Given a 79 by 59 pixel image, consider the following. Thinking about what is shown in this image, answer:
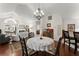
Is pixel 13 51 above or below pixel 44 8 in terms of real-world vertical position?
below

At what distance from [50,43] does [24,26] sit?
62 centimetres

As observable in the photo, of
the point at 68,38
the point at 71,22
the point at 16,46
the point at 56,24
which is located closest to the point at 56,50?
the point at 68,38

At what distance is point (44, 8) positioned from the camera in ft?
7.12

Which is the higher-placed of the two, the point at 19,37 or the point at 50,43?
the point at 19,37

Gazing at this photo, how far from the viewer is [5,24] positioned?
2129 mm

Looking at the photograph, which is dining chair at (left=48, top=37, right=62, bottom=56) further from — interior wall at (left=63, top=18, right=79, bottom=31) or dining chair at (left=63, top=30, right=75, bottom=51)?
A: interior wall at (left=63, top=18, right=79, bottom=31)

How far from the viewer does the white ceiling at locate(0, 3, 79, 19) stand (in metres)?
2.16

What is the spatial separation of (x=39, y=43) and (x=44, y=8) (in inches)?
27.9

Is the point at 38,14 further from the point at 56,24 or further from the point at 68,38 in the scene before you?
the point at 68,38

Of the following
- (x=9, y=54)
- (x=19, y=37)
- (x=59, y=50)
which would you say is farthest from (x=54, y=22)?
(x=9, y=54)

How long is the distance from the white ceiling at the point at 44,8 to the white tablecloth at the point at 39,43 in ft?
1.55

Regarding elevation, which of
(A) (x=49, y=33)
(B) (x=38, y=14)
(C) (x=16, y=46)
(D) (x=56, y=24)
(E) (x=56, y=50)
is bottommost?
(E) (x=56, y=50)

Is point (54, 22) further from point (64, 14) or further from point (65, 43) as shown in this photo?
point (65, 43)

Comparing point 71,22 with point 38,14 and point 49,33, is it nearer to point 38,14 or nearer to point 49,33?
point 49,33
